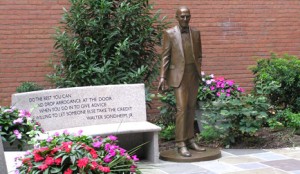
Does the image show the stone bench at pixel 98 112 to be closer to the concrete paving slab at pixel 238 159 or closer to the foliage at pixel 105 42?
the concrete paving slab at pixel 238 159

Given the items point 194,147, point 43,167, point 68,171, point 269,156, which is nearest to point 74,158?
point 68,171

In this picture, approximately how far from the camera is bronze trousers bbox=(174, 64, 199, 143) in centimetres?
738

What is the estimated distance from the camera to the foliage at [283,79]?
388 inches

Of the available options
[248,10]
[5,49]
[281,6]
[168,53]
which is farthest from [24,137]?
Answer: [281,6]

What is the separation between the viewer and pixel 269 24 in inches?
463

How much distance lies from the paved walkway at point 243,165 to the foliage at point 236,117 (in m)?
0.43

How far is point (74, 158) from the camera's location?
4.02 m

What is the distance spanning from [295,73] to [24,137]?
18.7 ft

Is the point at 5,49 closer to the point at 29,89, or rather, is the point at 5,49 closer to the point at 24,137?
the point at 29,89

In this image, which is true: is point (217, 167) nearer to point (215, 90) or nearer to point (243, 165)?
point (243, 165)

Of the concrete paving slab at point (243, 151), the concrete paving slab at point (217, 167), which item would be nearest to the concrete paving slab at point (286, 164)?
the concrete paving slab at point (217, 167)

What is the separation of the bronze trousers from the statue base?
256 mm

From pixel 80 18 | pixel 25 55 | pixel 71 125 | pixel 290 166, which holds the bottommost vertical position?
pixel 290 166

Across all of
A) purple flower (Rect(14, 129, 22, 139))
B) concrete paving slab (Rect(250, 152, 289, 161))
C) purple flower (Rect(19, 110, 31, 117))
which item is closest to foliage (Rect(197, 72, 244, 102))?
concrete paving slab (Rect(250, 152, 289, 161))
